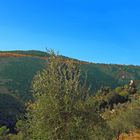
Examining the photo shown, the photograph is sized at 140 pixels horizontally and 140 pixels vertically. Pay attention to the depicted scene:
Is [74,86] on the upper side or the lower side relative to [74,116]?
upper

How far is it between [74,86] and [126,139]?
103 ft

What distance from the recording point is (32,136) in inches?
1415

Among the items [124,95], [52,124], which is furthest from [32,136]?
[124,95]

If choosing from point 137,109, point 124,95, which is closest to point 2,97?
point 124,95

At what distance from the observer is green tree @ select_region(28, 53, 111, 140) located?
34438 mm

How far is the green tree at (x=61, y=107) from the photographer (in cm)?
3444

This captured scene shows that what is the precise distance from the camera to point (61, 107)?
114 ft

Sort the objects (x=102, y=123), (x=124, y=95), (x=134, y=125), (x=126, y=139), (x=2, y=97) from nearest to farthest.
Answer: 1. (x=102, y=123)
2. (x=126, y=139)
3. (x=134, y=125)
4. (x=124, y=95)
5. (x=2, y=97)

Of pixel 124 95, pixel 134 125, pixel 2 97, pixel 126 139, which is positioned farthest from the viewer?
pixel 2 97

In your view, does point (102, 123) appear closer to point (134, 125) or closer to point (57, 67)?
point (57, 67)

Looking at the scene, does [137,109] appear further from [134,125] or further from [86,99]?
[86,99]

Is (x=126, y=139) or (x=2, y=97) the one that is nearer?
(x=126, y=139)

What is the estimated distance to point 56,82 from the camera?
35.5 metres

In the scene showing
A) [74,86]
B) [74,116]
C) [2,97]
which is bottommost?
[2,97]
